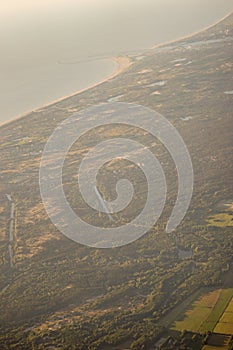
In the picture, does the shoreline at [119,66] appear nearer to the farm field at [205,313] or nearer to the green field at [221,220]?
the green field at [221,220]

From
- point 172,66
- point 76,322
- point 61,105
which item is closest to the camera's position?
point 76,322

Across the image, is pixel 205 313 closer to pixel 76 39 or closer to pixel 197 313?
pixel 197 313

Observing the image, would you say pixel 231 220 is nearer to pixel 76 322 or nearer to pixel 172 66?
pixel 76 322

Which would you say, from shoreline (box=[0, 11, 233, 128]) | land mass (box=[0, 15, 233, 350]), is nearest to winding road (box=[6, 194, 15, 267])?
land mass (box=[0, 15, 233, 350])

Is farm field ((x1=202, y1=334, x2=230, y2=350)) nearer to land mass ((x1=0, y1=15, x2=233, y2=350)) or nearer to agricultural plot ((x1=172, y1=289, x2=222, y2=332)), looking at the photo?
land mass ((x1=0, y1=15, x2=233, y2=350))

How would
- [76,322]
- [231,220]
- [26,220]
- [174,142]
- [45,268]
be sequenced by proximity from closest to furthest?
[76,322] → [45,268] → [231,220] → [26,220] → [174,142]

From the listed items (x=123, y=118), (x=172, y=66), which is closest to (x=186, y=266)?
(x=123, y=118)

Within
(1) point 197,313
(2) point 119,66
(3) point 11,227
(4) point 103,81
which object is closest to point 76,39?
(2) point 119,66

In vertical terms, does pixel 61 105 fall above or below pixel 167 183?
above

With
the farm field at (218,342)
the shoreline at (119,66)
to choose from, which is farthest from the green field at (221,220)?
Answer: the shoreline at (119,66)
